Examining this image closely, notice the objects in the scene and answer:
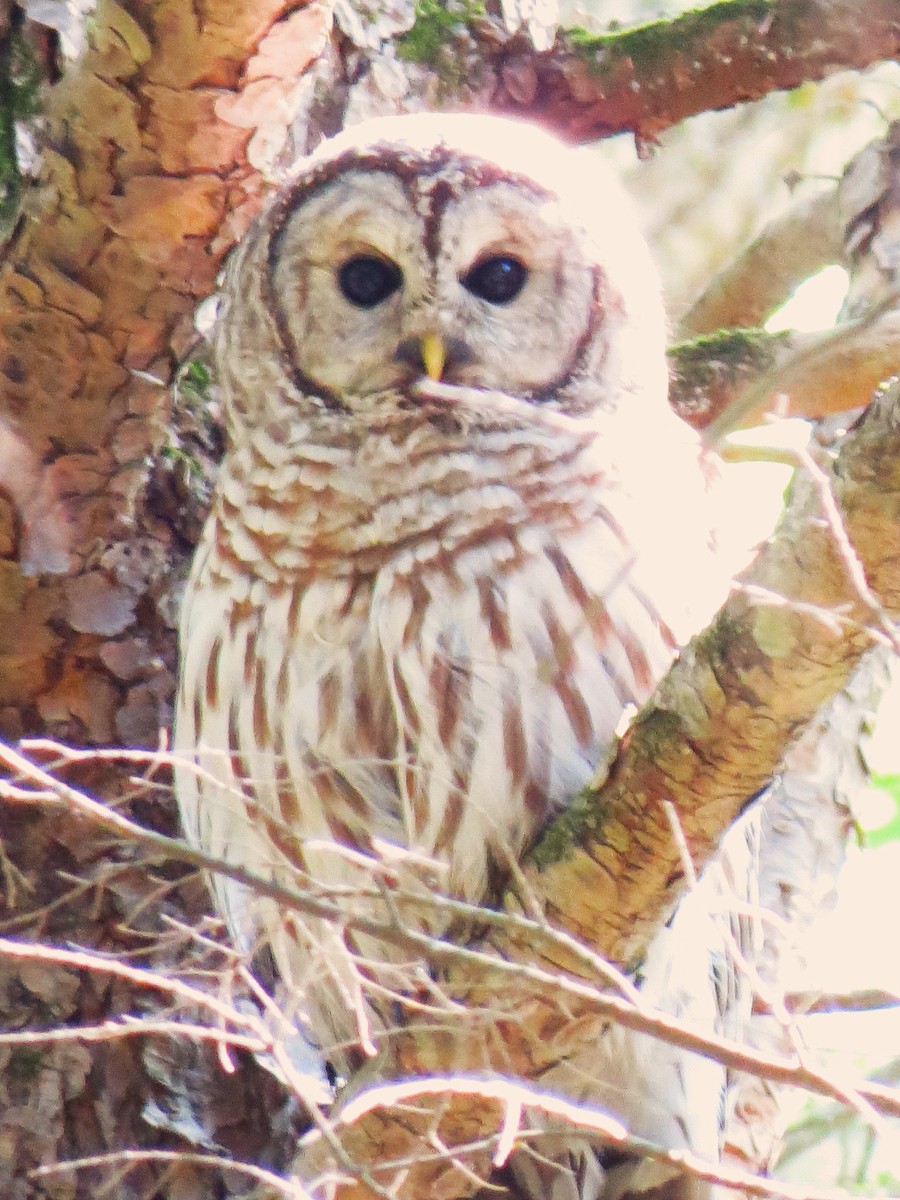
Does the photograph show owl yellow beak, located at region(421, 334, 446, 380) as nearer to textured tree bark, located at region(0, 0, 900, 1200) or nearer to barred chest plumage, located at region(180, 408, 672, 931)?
barred chest plumage, located at region(180, 408, 672, 931)

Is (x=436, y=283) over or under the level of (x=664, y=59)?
under

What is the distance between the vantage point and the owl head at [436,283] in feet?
10.1

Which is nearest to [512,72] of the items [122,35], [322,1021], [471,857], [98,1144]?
[122,35]

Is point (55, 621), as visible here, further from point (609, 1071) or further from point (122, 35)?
point (609, 1071)

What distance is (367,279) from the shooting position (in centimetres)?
316

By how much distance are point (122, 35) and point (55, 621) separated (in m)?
1.02

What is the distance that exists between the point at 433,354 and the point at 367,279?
26 cm

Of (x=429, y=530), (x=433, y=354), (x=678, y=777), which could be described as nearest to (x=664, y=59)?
(x=433, y=354)

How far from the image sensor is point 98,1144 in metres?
3.08

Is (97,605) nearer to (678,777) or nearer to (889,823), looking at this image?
(678,777)

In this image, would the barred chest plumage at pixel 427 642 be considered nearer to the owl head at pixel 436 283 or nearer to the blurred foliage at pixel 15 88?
the owl head at pixel 436 283

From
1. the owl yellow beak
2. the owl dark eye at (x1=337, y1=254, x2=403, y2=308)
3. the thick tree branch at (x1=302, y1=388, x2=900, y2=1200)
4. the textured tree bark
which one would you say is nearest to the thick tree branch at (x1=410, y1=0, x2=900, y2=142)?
the textured tree bark

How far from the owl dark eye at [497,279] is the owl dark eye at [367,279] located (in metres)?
0.14

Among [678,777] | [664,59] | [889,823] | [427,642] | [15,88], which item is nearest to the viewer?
[678,777]
